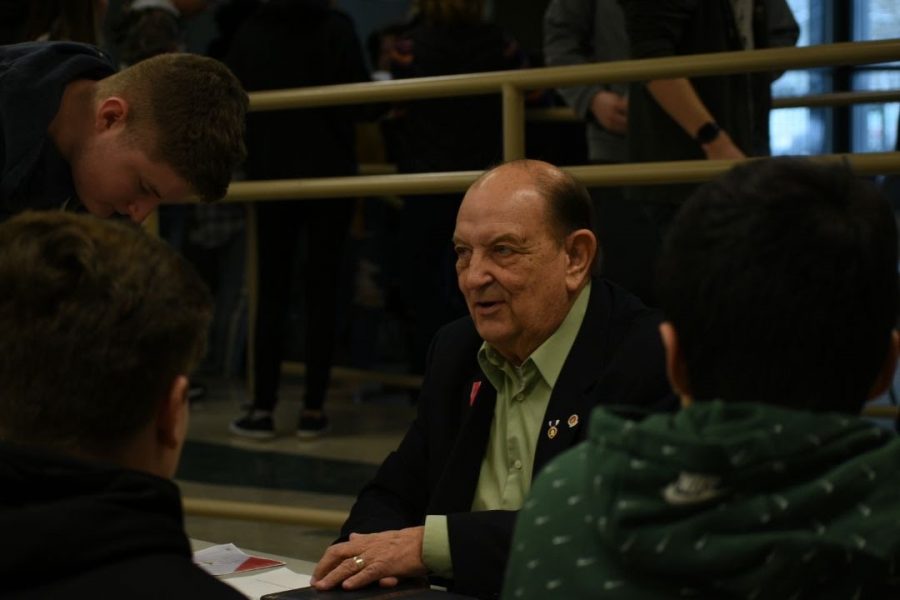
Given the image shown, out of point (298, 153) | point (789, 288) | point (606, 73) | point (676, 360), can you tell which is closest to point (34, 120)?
point (606, 73)

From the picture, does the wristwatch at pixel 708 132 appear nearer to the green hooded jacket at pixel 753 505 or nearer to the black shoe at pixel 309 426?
the green hooded jacket at pixel 753 505

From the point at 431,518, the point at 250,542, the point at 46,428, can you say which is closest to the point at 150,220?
the point at 250,542

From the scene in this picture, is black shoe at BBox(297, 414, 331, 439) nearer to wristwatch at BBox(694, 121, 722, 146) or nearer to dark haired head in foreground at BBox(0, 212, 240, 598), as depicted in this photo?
wristwatch at BBox(694, 121, 722, 146)

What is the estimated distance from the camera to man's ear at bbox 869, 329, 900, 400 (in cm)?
122

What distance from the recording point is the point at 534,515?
4.07ft

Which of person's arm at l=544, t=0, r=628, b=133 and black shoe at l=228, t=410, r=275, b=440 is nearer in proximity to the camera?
person's arm at l=544, t=0, r=628, b=133

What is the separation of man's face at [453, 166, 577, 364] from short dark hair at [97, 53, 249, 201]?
459 mm

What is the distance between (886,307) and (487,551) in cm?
103

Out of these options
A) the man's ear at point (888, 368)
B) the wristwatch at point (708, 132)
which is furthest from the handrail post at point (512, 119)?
the man's ear at point (888, 368)

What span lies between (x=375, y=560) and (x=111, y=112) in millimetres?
903

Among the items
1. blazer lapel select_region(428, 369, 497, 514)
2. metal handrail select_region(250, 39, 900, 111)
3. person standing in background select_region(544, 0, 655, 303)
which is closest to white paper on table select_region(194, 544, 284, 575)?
blazer lapel select_region(428, 369, 497, 514)

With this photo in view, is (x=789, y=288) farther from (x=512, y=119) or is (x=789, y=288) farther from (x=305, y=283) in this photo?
(x=305, y=283)

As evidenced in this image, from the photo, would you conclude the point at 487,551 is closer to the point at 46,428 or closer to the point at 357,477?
the point at 46,428

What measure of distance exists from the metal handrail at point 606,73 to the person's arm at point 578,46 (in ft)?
1.82
